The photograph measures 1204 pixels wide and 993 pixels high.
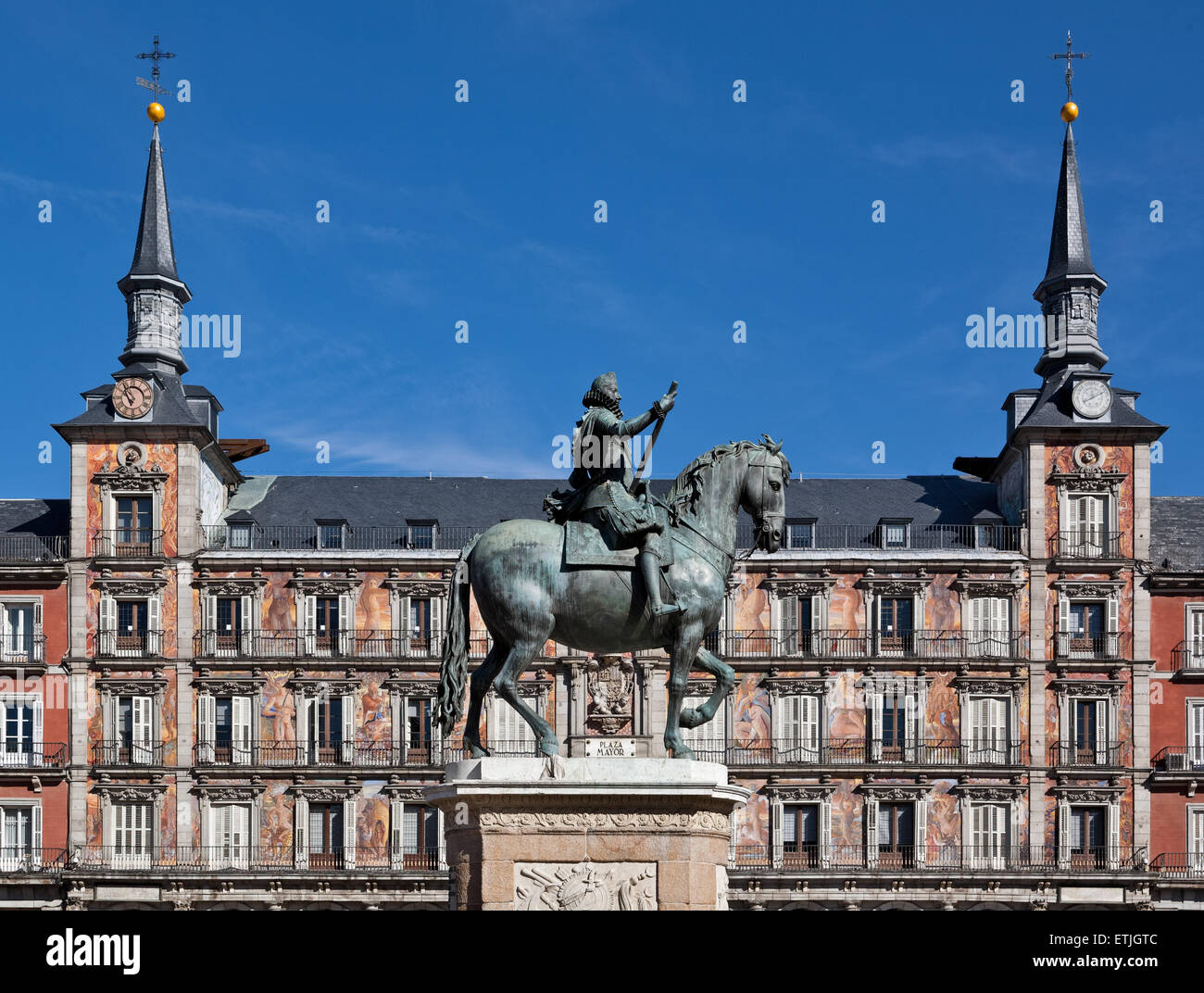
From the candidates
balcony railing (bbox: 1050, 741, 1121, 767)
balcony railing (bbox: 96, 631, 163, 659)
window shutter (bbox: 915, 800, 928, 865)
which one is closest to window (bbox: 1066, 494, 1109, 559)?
balcony railing (bbox: 1050, 741, 1121, 767)

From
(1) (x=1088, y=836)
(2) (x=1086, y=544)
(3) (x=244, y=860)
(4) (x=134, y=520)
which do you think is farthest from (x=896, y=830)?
(4) (x=134, y=520)

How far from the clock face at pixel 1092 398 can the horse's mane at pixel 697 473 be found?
56244 millimetres

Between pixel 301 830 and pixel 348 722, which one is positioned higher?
pixel 348 722

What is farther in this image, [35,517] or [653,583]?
[35,517]

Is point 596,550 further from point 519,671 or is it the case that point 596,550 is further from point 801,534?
point 801,534

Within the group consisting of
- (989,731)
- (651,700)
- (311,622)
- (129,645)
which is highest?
(311,622)

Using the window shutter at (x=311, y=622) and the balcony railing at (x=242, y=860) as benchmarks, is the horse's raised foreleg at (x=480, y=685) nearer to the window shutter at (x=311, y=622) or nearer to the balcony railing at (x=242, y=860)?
the balcony railing at (x=242, y=860)

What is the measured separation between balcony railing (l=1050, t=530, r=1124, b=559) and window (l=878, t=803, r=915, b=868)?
1178 centimetres

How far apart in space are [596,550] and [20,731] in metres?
57.3

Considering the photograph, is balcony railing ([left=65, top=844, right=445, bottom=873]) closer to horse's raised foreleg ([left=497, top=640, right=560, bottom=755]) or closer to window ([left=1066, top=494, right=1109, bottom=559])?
window ([left=1066, top=494, right=1109, bottom=559])

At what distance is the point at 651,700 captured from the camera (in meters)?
71.4

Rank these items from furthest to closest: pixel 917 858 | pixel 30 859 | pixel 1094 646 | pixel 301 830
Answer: pixel 1094 646
pixel 301 830
pixel 917 858
pixel 30 859
